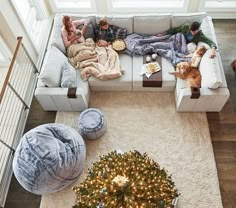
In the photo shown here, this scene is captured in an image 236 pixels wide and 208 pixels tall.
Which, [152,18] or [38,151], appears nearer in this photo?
[38,151]

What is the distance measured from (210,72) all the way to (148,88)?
906mm

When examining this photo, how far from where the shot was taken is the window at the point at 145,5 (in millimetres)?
4438

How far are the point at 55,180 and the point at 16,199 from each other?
0.97m

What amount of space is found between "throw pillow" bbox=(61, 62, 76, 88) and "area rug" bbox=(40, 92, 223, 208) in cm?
52

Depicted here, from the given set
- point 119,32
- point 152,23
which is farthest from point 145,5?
point 119,32

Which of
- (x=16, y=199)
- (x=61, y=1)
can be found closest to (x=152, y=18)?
(x=61, y=1)

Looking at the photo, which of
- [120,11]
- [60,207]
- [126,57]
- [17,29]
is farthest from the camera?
[120,11]

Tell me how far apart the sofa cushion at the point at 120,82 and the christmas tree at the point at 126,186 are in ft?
5.20

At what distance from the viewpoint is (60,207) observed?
3.08 metres

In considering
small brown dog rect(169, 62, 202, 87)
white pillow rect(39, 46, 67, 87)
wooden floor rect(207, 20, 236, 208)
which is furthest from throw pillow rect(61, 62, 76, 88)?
wooden floor rect(207, 20, 236, 208)

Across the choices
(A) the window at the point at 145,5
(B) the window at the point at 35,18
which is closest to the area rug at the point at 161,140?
(B) the window at the point at 35,18

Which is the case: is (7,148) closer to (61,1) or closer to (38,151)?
(38,151)

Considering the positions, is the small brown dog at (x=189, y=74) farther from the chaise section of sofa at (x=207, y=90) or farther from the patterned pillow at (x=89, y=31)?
the patterned pillow at (x=89, y=31)

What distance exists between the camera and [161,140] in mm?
3482
